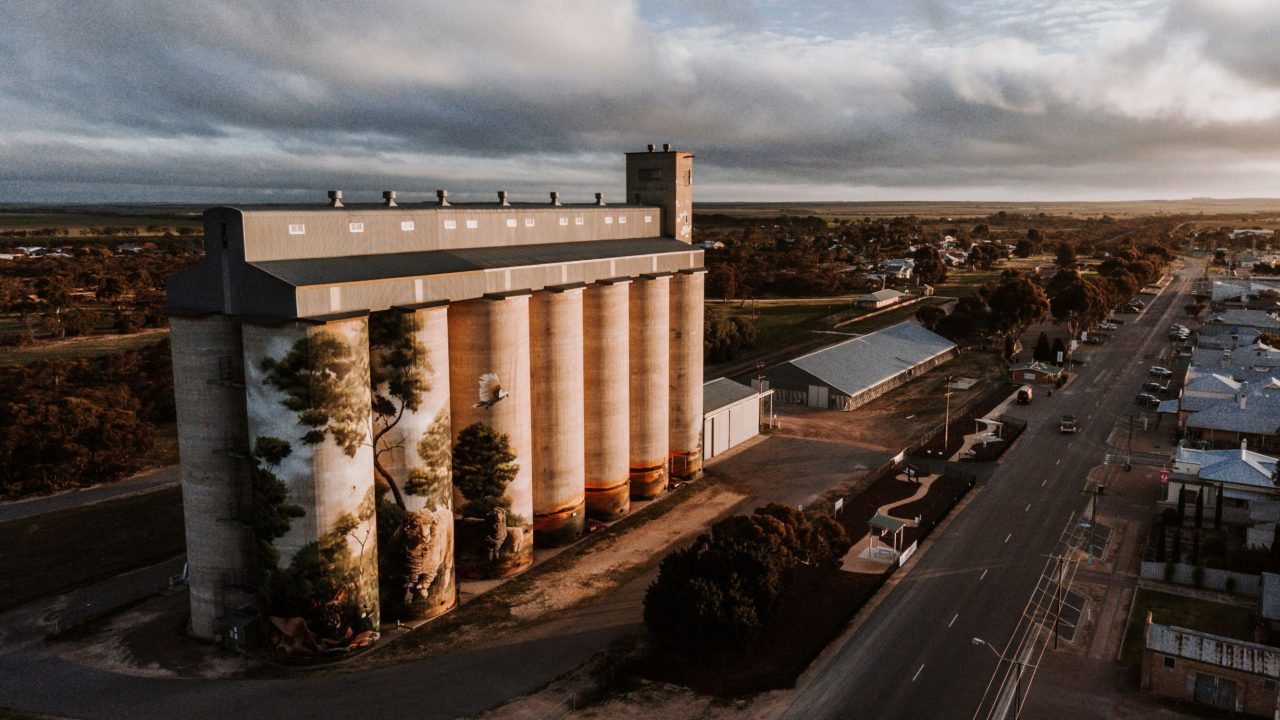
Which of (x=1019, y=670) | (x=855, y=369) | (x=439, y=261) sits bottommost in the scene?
(x=1019, y=670)

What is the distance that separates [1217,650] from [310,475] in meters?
40.3

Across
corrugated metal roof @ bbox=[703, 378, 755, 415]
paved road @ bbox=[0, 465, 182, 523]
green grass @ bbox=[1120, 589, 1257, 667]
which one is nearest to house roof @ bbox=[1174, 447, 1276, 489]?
green grass @ bbox=[1120, 589, 1257, 667]

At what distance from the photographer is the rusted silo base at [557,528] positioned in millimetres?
50875

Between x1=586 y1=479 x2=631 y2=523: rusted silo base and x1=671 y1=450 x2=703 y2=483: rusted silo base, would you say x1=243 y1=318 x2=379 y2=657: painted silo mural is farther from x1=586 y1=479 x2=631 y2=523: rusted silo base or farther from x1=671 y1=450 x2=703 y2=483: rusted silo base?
x1=671 y1=450 x2=703 y2=483: rusted silo base

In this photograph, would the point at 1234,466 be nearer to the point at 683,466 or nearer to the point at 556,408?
the point at 683,466

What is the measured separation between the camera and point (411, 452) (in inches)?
1606

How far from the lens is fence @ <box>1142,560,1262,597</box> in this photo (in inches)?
1806

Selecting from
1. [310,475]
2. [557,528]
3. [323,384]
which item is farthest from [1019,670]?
[323,384]

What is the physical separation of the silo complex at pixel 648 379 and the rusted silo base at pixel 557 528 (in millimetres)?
8572

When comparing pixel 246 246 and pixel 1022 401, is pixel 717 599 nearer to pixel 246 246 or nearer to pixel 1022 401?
pixel 246 246

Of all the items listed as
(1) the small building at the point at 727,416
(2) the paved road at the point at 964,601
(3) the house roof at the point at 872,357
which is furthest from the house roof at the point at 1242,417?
(1) the small building at the point at 727,416

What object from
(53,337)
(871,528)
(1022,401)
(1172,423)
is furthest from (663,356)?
(53,337)

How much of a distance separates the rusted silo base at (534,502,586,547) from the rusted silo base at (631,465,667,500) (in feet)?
26.6

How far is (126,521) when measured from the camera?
183 ft
